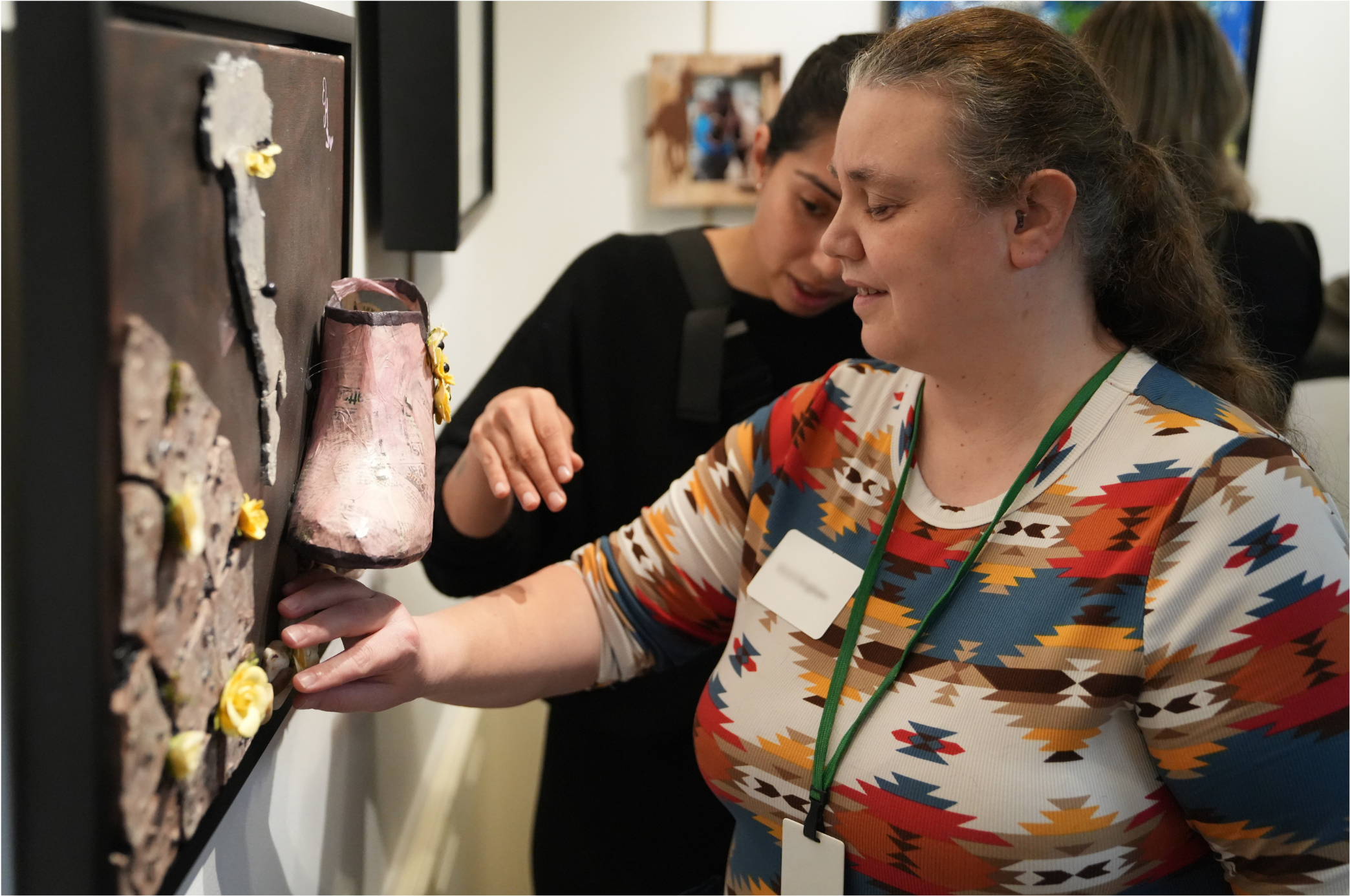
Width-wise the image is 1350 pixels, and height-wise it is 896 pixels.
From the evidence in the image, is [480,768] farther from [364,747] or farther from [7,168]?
[7,168]

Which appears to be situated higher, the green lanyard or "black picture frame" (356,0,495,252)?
"black picture frame" (356,0,495,252)

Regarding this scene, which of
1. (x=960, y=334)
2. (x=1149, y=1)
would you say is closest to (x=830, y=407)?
(x=960, y=334)

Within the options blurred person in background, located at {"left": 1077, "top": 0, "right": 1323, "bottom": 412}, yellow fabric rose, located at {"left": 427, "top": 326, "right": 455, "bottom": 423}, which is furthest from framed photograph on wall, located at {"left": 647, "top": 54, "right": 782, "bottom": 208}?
yellow fabric rose, located at {"left": 427, "top": 326, "right": 455, "bottom": 423}

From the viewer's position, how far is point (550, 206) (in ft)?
8.65

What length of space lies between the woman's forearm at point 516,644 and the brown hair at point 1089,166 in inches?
23.5

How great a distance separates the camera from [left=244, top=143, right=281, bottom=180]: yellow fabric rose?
1.79ft

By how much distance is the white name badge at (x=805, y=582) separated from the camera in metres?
0.99

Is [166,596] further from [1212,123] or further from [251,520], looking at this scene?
[1212,123]

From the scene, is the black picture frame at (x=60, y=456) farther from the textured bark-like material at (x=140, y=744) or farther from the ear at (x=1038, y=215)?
the ear at (x=1038, y=215)

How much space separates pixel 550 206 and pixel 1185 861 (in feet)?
6.98

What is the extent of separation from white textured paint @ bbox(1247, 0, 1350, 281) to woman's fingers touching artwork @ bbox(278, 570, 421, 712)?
8.63 feet

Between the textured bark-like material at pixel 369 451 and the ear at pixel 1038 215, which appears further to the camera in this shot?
the ear at pixel 1038 215

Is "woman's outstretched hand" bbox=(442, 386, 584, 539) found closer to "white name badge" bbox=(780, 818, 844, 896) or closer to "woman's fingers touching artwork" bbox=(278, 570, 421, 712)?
"woman's fingers touching artwork" bbox=(278, 570, 421, 712)

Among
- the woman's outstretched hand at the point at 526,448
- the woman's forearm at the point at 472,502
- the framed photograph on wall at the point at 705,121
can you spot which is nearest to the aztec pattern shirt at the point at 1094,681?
the woman's outstretched hand at the point at 526,448
